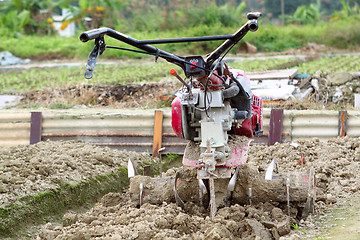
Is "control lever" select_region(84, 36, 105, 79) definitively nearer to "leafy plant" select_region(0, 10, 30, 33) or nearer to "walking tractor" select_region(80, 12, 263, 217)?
"walking tractor" select_region(80, 12, 263, 217)

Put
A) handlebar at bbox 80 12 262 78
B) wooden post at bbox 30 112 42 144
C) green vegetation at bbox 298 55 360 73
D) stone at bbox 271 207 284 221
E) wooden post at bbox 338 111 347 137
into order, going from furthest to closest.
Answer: green vegetation at bbox 298 55 360 73 < wooden post at bbox 30 112 42 144 < wooden post at bbox 338 111 347 137 < stone at bbox 271 207 284 221 < handlebar at bbox 80 12 262 78

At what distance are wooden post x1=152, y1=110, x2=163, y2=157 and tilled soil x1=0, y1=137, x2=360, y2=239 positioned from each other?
0.21m

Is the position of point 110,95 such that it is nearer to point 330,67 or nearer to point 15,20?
point 330,67

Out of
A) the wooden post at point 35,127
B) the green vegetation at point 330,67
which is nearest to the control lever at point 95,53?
the wooden post at point 35,127

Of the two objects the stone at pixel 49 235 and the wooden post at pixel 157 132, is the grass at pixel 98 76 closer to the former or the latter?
the wooden post at pixel 157 132

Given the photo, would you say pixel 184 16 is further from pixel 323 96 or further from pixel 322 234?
pixel 322 234

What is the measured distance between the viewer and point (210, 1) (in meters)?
29.2

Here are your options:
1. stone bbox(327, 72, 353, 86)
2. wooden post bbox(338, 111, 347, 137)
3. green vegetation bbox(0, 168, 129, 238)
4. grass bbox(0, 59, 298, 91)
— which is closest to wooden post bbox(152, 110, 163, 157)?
green vegetation bbox(0, 168, 129, 238)

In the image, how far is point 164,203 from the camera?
5.04 m

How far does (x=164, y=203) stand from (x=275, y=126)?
2914 mm

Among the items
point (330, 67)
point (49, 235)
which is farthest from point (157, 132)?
point (330, 67)

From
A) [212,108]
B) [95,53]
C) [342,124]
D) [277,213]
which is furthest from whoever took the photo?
[342,124]

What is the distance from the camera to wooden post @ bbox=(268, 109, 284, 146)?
7.37 metres

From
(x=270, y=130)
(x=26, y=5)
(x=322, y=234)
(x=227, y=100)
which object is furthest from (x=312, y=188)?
(x=26, y=5)
